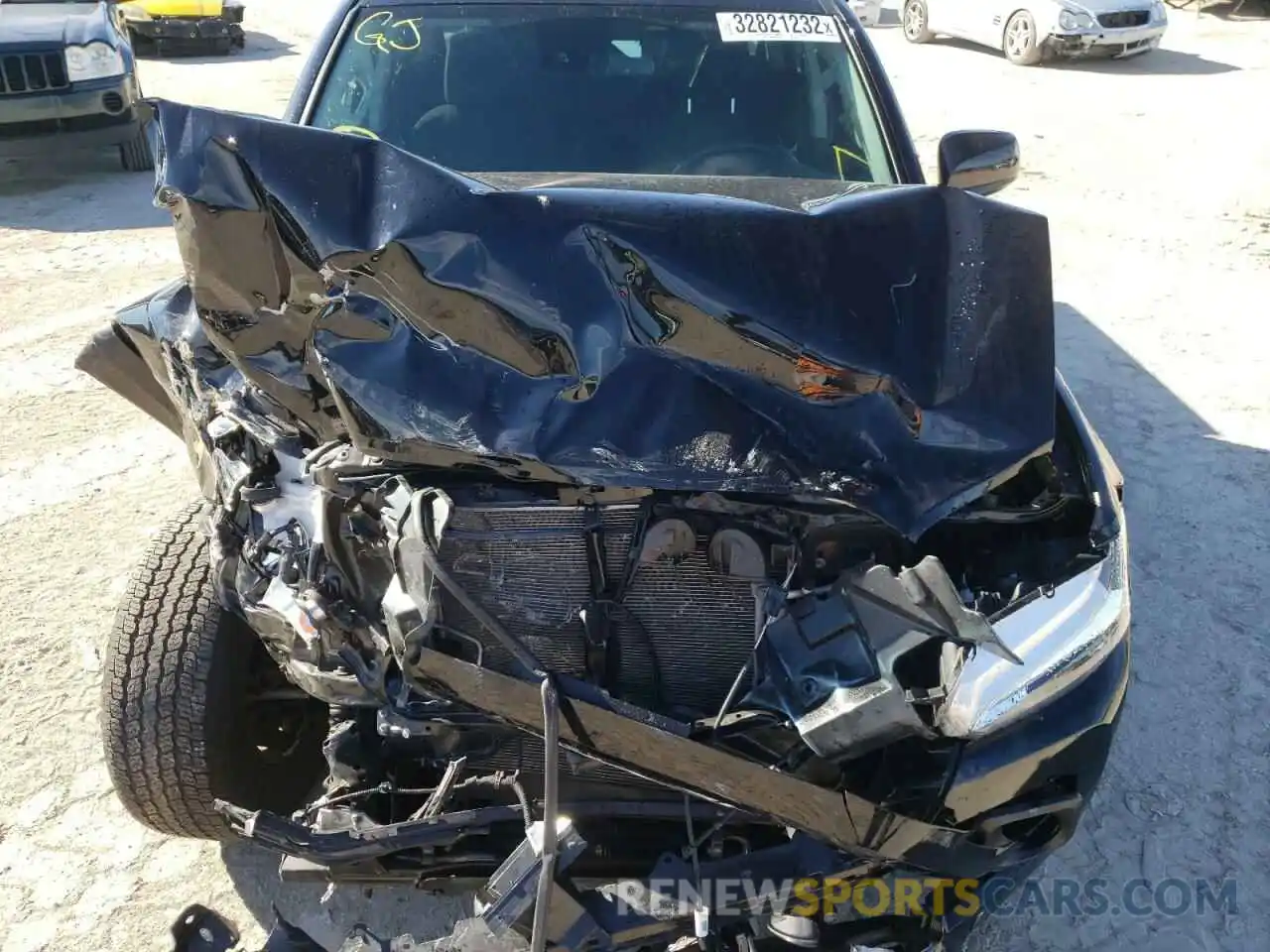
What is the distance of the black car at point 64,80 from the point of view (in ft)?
23.4

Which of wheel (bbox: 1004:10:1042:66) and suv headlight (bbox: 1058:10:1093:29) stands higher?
suv headlight (bbox: 1058:10:1093:29)

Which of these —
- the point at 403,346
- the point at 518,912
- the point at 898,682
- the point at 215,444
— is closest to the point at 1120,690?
the point at 898,682

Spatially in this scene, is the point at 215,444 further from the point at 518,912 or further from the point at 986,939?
the point at 986,939

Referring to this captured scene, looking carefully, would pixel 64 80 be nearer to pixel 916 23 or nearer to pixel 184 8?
pixel 184 8

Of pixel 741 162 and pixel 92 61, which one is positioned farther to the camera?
pixel 92 61

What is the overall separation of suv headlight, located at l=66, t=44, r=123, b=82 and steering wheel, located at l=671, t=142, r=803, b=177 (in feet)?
20.9

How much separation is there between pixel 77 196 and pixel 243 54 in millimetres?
6591

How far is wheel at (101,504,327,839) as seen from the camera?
2.24 metres

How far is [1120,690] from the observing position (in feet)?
5.93

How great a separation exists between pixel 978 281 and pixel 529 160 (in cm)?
136

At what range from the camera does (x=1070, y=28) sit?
437 inches

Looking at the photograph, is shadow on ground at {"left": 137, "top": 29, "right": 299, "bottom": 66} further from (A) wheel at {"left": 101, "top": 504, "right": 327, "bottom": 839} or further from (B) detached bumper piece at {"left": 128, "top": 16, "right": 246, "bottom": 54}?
(A) wheel at {"left": 101, "top": 504, "right": 327, "bottom": 839}

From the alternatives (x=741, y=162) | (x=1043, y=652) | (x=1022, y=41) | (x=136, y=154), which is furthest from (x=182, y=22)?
(x=1043, y=652)

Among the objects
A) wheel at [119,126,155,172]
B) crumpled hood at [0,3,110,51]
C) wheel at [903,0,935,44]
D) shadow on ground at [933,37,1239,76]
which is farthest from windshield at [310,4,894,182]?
wheel at [903,0,935,44]
